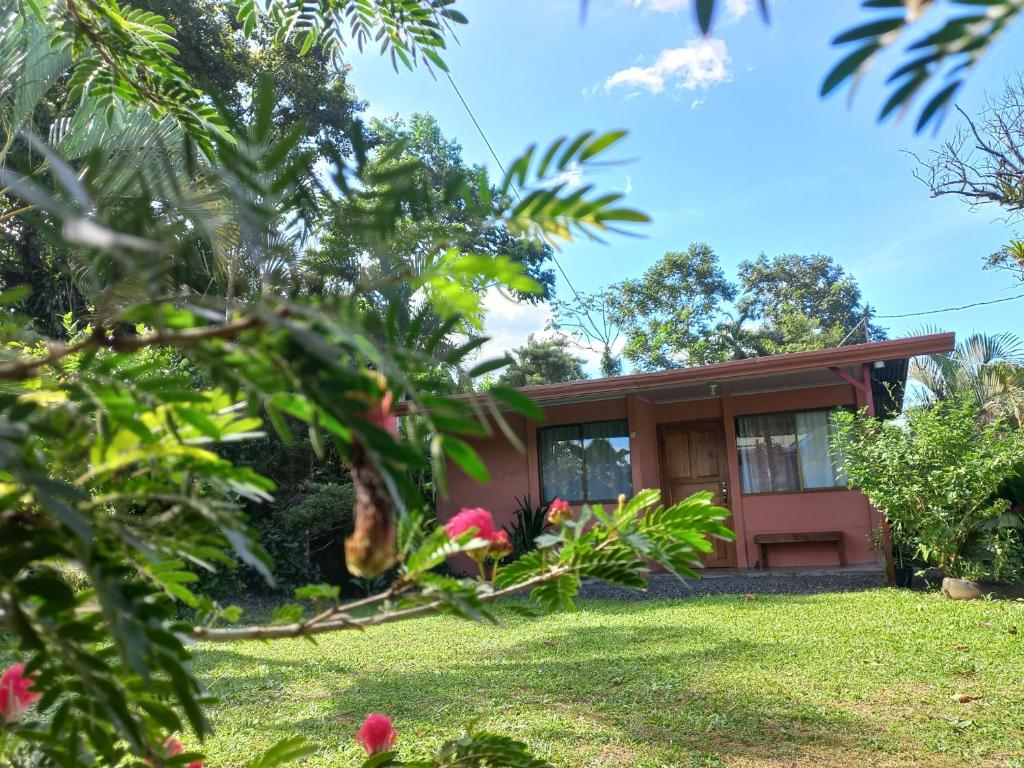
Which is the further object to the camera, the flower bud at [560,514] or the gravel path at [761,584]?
the gravel path at [761,584]

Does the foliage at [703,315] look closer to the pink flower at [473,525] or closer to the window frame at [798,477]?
the window frame at [798,477]

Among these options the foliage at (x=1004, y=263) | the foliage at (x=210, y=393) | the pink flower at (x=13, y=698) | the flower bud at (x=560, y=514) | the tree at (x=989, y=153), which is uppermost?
the tree at (x=989, y=153)

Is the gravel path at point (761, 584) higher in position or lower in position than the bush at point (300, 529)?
lower

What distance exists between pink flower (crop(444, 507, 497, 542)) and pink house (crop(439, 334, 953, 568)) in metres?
8.51

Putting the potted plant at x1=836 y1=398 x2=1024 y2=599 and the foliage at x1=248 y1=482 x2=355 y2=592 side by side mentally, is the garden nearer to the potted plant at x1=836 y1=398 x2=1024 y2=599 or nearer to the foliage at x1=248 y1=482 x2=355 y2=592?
the potted plant at x1=836 y1=398 x2=1024 y2=599

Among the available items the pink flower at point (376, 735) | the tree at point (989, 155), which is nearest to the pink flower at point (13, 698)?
the pink flower at point (376, 735)

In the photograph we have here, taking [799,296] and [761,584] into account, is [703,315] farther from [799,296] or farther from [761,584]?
[761,584]

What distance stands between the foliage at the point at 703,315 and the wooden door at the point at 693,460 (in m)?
15.8

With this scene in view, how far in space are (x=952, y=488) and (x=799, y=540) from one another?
11.5 feet

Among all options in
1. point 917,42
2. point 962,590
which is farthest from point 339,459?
point 962,590

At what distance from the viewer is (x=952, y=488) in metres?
6.85

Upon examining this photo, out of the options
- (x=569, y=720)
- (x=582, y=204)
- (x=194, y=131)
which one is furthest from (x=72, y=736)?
(x=569, y=720)

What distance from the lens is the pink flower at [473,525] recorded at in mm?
968

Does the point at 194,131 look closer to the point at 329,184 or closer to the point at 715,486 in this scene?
the point at 329,184
